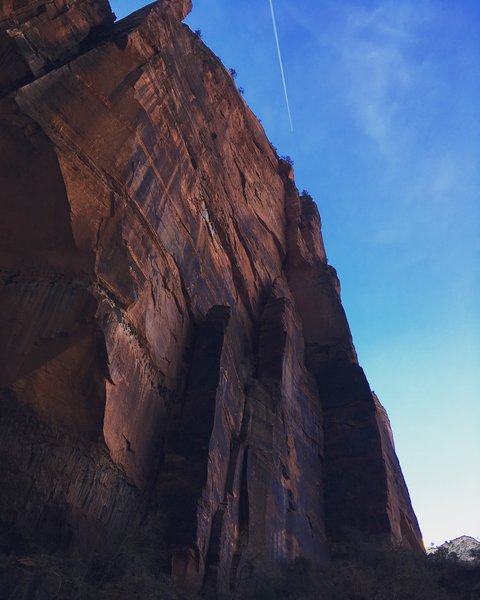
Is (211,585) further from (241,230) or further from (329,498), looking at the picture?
(241,230)

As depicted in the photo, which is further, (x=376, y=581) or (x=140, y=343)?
(x=376, y=581)

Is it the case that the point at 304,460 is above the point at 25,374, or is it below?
above

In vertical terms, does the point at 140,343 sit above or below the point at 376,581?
above

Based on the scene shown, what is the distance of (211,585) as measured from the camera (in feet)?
50.3

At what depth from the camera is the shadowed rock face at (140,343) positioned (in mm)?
14891

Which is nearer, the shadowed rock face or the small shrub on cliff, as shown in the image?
the shadowed rock face

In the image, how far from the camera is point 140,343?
17.5m

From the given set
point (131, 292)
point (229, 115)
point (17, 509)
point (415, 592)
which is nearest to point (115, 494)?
point (17, 509)

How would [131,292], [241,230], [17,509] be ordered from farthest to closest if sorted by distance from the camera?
[241,230] → [131,292] → [17,509]

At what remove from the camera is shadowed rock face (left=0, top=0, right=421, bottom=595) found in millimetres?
14891

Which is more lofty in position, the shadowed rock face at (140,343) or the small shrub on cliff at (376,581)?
the shadowed rock face at (140,343)

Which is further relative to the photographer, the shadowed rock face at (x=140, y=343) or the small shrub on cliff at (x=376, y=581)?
the small shrub on cliff at (x=376, y=581)

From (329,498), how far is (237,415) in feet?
26.6

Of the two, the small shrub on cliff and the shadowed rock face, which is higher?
the shadowed rock face
